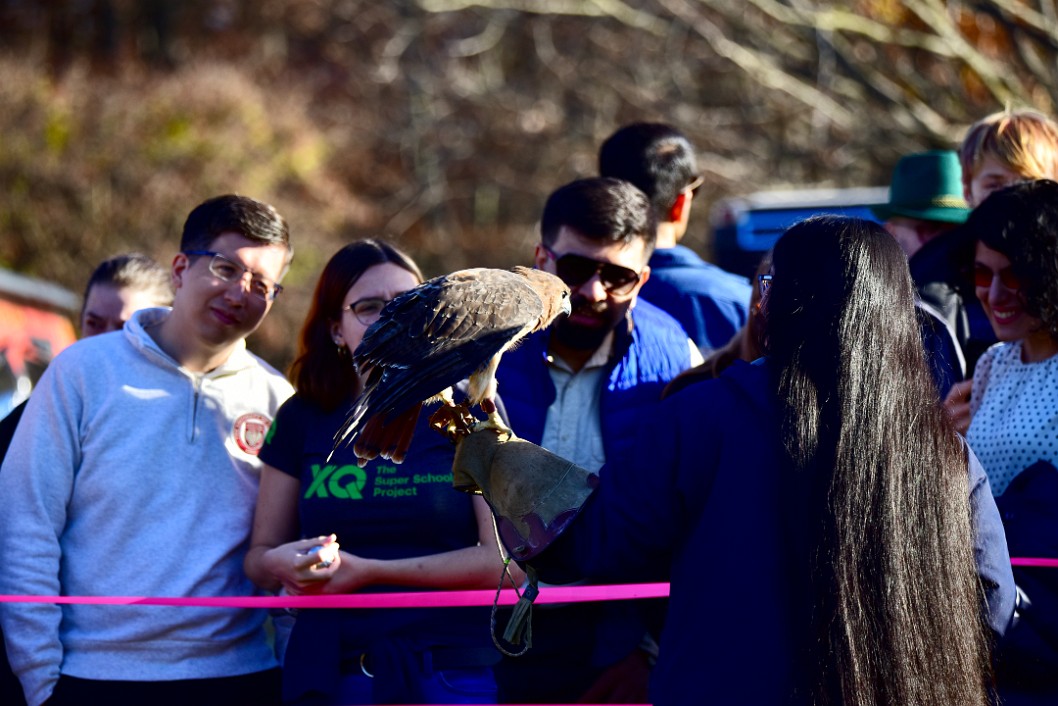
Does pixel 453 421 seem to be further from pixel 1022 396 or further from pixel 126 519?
pixel 1022 396

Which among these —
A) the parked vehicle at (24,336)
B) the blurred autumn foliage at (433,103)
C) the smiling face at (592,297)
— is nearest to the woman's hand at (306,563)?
the smiling face at (592,297)

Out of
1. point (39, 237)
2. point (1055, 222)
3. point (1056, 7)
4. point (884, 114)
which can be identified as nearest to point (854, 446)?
point (1055, 222)

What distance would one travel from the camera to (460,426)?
121 inches

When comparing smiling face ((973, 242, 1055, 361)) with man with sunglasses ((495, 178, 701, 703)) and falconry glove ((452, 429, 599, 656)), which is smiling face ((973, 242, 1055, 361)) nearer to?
man with sunglasses ((495, 178, 701, 703))

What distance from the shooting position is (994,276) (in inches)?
138

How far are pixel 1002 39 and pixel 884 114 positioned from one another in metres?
3.29

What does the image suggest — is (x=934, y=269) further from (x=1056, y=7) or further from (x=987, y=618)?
(x=1056, y=7)

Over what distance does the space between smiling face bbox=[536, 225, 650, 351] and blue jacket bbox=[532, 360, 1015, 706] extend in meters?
1.32

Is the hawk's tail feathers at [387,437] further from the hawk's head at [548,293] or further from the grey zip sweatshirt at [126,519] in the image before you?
the grey zip sweatshirt at [126,519]

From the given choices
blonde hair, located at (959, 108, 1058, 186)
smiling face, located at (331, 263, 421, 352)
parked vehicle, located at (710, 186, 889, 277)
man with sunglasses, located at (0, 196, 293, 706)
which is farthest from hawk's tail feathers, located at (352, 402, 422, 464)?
parked vehicle, located at (710, 186, 889, 277)

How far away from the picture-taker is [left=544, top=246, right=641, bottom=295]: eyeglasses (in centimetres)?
387

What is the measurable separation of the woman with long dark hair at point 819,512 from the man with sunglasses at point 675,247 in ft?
6.75

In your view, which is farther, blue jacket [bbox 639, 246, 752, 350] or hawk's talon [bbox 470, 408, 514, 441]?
blue jacket [bbox 639, 246, 752, 350]

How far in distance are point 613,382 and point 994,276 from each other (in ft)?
3.87
